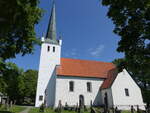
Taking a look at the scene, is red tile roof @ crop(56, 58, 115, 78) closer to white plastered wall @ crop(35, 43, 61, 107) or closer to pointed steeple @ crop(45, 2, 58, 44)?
white plastered wall @ crop(35, 43, 61, 107)

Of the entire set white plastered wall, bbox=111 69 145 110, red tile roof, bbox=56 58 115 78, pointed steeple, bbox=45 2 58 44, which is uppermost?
pointed steeple, bbox=45 2 58 44

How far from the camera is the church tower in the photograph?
28.6 metres

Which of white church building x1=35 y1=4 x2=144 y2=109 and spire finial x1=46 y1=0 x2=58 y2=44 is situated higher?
spire finial x1=46 y1=0 x2=58 y2=44

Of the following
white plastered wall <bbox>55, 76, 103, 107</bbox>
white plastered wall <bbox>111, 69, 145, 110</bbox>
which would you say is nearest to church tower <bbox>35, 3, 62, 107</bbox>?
white plastered wall <bbox>55, 76, 103, 107</bbox>

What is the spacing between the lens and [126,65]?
33.8 ft

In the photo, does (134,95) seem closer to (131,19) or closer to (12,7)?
(131,19)

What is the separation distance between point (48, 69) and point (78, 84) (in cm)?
722

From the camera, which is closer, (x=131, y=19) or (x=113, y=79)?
(x=131, y=19)

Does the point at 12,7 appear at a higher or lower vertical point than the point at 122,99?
higher

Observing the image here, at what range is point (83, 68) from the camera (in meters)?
33.4

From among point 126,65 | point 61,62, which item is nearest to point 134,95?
point 61,62

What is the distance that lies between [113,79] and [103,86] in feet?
9.57

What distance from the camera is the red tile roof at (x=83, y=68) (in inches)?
1213

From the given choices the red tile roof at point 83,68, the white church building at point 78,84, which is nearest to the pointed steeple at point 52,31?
the white church building at point 78,84
